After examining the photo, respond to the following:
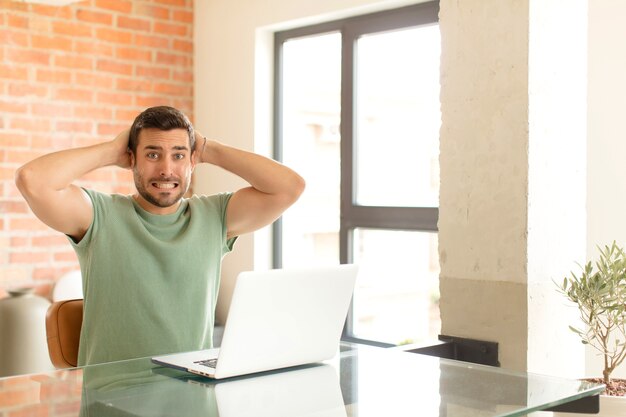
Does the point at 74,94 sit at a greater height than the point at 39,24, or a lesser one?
lesser

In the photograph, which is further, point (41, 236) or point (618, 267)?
point (41, 236)

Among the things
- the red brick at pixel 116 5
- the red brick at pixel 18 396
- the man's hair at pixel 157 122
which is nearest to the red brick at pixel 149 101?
the red brick at pixel 116 5

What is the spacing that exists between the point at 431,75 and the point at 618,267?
1891 mm

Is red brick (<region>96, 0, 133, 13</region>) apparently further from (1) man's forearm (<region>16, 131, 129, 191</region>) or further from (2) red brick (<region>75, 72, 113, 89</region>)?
(1) man's forearm (<region>16, 131, 129, 191</region>)

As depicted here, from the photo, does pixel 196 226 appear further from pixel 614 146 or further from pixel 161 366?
pixel 614 146

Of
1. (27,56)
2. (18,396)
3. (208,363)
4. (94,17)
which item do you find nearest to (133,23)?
(94,17)

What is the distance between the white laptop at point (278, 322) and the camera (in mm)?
1675

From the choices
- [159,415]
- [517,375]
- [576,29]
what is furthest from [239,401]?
[576,29]

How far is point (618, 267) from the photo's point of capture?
2453mm

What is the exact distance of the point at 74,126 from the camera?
4.46 m

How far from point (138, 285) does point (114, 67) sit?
8.09 ft

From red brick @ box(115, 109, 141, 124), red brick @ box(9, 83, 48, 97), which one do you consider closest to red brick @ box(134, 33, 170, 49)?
red brick @ box(115, 109, 141, 124)

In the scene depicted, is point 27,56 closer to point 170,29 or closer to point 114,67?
point 114,67

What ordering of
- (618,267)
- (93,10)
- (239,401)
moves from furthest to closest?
(93,10)
(618,267)
(239,401)
